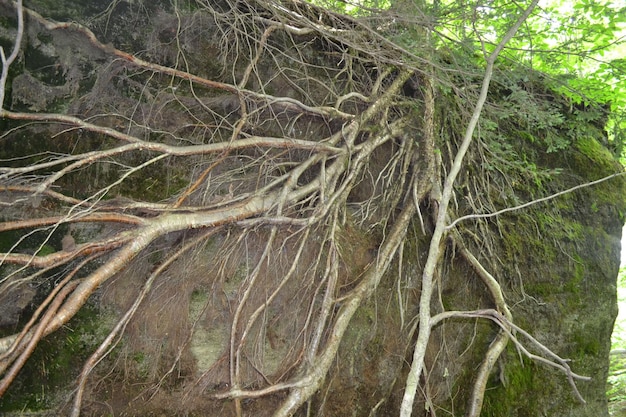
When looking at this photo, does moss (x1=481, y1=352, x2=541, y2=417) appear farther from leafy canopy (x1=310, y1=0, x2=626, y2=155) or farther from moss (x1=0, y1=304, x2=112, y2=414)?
moss (x1=0, y1=304, x2=112, y2=414)

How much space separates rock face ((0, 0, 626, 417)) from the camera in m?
2.57

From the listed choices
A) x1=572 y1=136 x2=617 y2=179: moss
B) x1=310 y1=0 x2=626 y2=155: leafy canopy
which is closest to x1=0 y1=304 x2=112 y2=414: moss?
x1=310 y1=0 x2=626 y2=155: leafy canopy

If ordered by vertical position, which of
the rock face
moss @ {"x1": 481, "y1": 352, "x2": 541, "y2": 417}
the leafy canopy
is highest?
the leafy canopy

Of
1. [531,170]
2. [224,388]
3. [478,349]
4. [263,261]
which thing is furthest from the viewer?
[531,170]

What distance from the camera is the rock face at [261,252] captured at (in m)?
2.57

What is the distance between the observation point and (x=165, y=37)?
10.3ft

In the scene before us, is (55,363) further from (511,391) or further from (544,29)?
(544,29)

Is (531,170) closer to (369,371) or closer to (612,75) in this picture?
(612,75)

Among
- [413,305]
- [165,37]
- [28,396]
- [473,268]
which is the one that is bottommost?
[28,396]

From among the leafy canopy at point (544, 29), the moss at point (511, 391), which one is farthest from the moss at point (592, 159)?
the moss at point (511, 391)

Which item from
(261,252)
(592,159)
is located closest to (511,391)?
(261,252)

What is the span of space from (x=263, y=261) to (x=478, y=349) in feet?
5.88

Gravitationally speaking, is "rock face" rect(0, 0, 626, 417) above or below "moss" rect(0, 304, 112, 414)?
above

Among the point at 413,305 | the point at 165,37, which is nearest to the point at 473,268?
the point at 413,305
